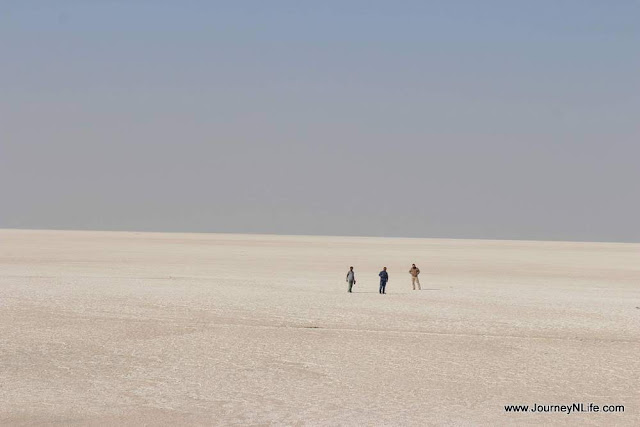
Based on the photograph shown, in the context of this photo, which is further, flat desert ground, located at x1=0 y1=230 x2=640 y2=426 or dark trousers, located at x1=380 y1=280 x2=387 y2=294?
dark trousers, located at x1=380 y1=280 x2=387 y2=294

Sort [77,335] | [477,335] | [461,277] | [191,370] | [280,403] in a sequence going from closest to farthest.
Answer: [280,403], [191,370], [77,335], [477,335], [461,277]

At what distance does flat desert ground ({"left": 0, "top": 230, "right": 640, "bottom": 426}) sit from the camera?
1266 centimetres

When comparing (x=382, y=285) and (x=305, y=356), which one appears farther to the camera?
(x=382, y=285)

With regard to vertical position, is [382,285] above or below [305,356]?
above

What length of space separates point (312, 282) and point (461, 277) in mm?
11739

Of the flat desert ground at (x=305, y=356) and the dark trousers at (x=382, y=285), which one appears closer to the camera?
the flat desert ground at (x=305, y=356)

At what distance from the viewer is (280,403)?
13.1 meters

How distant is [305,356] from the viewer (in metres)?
17.3

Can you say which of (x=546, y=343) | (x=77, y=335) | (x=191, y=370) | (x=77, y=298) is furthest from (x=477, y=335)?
(x=77, y=298)

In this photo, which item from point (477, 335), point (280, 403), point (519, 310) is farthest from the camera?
point (519, 310)

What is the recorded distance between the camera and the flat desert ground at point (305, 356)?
1266 cm

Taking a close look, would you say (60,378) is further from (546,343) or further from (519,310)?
(519,310)

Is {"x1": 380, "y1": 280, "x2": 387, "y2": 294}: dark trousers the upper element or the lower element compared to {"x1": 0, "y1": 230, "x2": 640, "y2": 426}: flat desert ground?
upper

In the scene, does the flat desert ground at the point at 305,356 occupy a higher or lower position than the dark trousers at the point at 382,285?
lower
